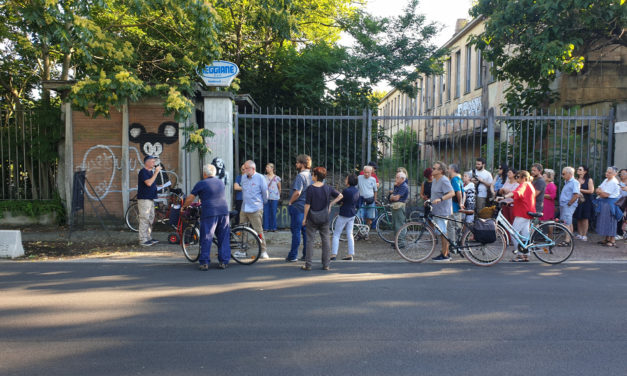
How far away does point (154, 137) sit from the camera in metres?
12.4

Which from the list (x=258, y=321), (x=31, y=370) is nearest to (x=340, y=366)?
(x=258, y=321)

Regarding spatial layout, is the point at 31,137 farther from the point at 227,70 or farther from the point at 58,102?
the point at 227,70

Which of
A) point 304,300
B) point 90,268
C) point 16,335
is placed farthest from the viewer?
point 90,268

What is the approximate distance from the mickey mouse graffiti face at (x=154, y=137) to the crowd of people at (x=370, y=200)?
5.47 feet

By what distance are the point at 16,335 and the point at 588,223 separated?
38.8 feet

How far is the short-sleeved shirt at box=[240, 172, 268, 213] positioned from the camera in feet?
29.9

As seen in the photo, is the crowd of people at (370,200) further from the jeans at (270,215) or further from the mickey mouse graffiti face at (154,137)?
the mickey mouse graffiti face at (154,137)

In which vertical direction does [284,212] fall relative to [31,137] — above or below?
below

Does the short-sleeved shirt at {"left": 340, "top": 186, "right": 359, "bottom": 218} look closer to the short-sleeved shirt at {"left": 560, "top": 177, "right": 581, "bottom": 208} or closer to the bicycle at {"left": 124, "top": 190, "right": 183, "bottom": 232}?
the bicycle at {"left": 124, "top": 190, "right": 183, "bottom": 232}

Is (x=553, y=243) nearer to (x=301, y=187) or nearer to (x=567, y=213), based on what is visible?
(x=567, y=213)

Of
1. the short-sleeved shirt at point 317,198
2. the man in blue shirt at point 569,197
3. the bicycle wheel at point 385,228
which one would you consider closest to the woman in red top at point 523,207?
the man in blue shirt at point 569,197

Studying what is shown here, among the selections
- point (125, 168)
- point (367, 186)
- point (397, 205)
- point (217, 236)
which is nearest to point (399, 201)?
point (397, 205)

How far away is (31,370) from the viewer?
3951 mm

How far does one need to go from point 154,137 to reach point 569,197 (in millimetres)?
9576
